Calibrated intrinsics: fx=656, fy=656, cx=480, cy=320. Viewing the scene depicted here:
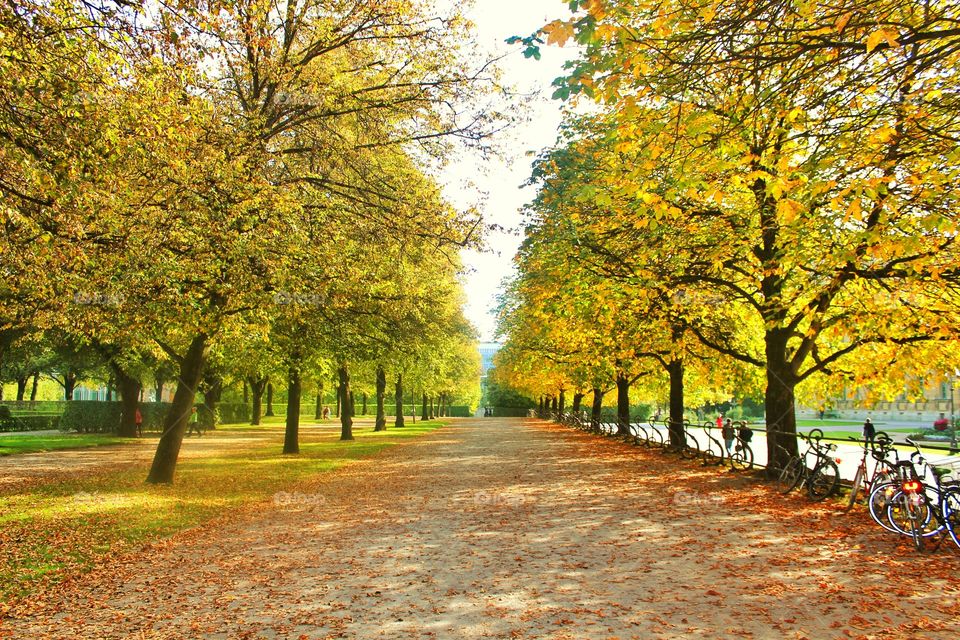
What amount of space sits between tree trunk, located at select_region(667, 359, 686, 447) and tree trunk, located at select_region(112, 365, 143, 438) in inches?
900

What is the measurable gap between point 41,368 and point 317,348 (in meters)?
36.0

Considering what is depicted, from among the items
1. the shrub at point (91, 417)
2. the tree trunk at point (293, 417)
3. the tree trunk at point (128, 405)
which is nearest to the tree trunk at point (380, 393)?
the tree trunk at point (293, 417)

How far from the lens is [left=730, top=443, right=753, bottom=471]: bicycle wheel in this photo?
15992 millimetres

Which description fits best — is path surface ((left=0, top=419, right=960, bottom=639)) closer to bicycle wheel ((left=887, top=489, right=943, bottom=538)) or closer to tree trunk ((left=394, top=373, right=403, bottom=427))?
bicycle wheel ((left=887, top=489, right=943, bottom=538))

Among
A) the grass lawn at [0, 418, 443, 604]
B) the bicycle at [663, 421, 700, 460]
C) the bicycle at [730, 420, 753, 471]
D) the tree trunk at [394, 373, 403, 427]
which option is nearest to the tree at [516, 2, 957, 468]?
the bicycle at [730, 420, 753, 471]

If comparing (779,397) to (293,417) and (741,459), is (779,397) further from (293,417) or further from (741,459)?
(293,417)

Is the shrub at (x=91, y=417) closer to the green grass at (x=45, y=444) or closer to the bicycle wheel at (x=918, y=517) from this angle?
the green grass at (x=45, y=444)

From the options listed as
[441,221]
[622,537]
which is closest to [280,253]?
[441,221]

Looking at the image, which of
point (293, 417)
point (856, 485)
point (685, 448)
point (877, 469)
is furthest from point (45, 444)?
point (877, 469)

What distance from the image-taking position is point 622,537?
27.9 ft

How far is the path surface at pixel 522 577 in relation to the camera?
205 inches

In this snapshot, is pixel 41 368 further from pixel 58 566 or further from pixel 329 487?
pixel 58 566

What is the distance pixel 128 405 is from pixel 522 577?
2853cm

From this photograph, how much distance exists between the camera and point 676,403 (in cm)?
2212
